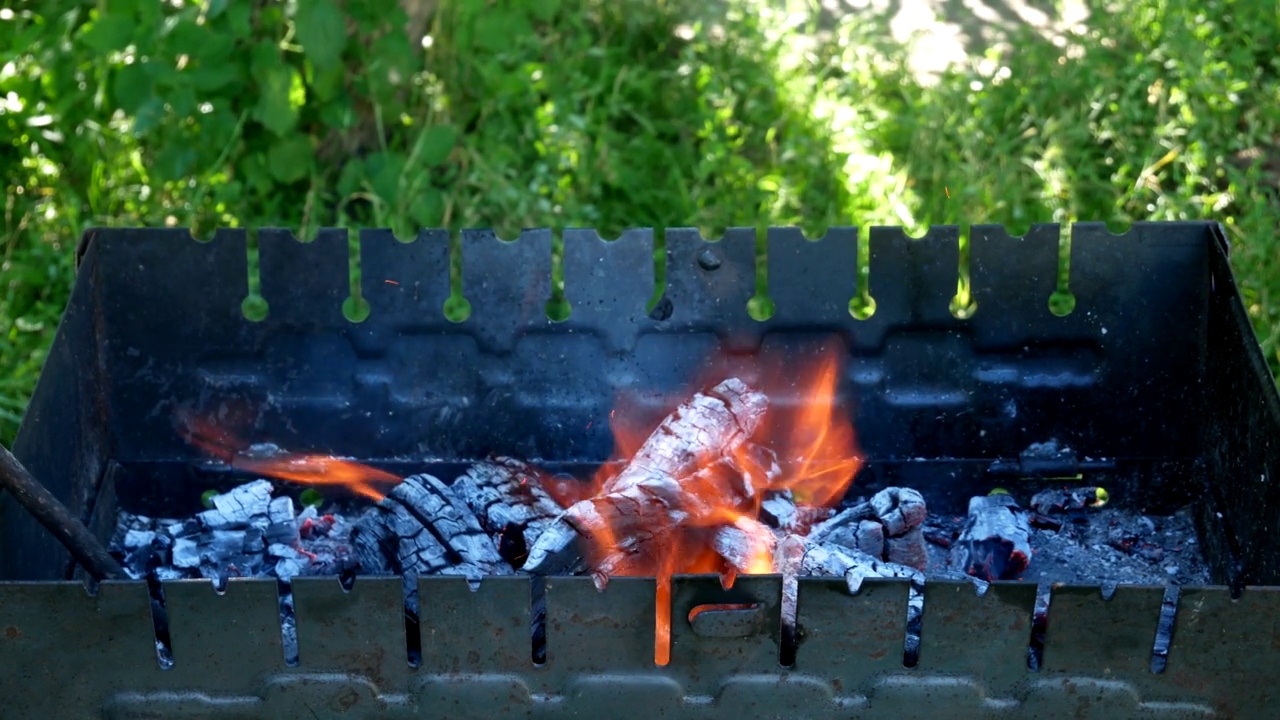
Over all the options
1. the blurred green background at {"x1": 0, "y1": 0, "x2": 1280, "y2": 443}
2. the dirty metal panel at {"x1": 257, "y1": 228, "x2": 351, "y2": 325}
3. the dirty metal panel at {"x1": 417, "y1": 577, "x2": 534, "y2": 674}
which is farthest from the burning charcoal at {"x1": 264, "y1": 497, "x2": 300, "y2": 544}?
the blurred green background at {"x1": 0, "y1": 0, "x2": 1280, "y2": 443}

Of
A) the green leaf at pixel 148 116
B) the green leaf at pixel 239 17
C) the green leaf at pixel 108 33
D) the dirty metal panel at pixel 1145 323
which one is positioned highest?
the green leaf at pixel 239 17

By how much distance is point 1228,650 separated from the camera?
86.9 inches

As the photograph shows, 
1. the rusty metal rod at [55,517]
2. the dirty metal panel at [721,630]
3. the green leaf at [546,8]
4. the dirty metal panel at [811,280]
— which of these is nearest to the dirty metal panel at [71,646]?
the rusty metal rod at [55,517]

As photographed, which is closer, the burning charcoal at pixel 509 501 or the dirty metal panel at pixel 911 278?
the burning charcoal at pixel 509 501

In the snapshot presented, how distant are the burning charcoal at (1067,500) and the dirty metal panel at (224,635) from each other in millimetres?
1542

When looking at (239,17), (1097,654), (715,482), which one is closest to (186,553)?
(715,482)

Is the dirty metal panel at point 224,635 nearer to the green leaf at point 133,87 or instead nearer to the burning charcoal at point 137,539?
the burning charcoal at point 137,539

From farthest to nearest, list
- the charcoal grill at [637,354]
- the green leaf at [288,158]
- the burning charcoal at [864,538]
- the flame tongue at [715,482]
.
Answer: the green leaf at [288,158], the charcoal grill at [637,354], the burning charcoal at [864,538], the flame tongue at [715,482]

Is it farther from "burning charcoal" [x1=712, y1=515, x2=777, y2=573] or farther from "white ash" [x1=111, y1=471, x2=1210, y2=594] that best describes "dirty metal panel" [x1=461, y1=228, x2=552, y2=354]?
"burning charcoal" [x1=712, y1=515, x2=777, y2=573]

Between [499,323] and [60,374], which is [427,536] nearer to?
[499,323]

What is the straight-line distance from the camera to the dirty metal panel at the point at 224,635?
2203 millimetres

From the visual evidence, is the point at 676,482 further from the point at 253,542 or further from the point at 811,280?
the point at 253,542

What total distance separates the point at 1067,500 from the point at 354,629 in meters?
1.52

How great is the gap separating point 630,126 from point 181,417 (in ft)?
8.20
